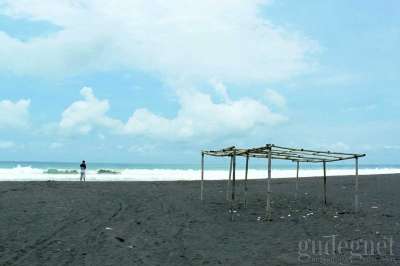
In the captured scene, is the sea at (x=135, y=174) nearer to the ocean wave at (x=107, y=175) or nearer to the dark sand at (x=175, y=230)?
the ocean wave at (x=107, y=175)

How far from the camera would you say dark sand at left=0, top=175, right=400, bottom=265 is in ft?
28.9

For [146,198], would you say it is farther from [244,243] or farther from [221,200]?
[244,243]

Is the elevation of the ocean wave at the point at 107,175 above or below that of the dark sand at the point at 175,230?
above

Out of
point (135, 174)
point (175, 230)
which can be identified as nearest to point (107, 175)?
point (135, 174)

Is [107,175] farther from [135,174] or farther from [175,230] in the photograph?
[175,230]

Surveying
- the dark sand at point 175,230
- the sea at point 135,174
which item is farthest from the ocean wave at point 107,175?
the dark sand at point 175,230

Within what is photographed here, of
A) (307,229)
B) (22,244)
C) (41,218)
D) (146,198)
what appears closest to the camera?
(22,244)

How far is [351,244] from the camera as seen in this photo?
9945mm

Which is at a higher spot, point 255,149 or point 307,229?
point 255,149

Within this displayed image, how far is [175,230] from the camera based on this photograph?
11.9 metres

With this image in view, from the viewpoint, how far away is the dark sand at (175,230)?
347 inches

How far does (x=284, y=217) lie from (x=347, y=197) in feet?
26.3

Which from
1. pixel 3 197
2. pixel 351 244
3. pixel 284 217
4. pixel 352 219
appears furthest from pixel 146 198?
pixel 351 244

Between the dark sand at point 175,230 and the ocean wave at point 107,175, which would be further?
the ocean wave at point 107,175
